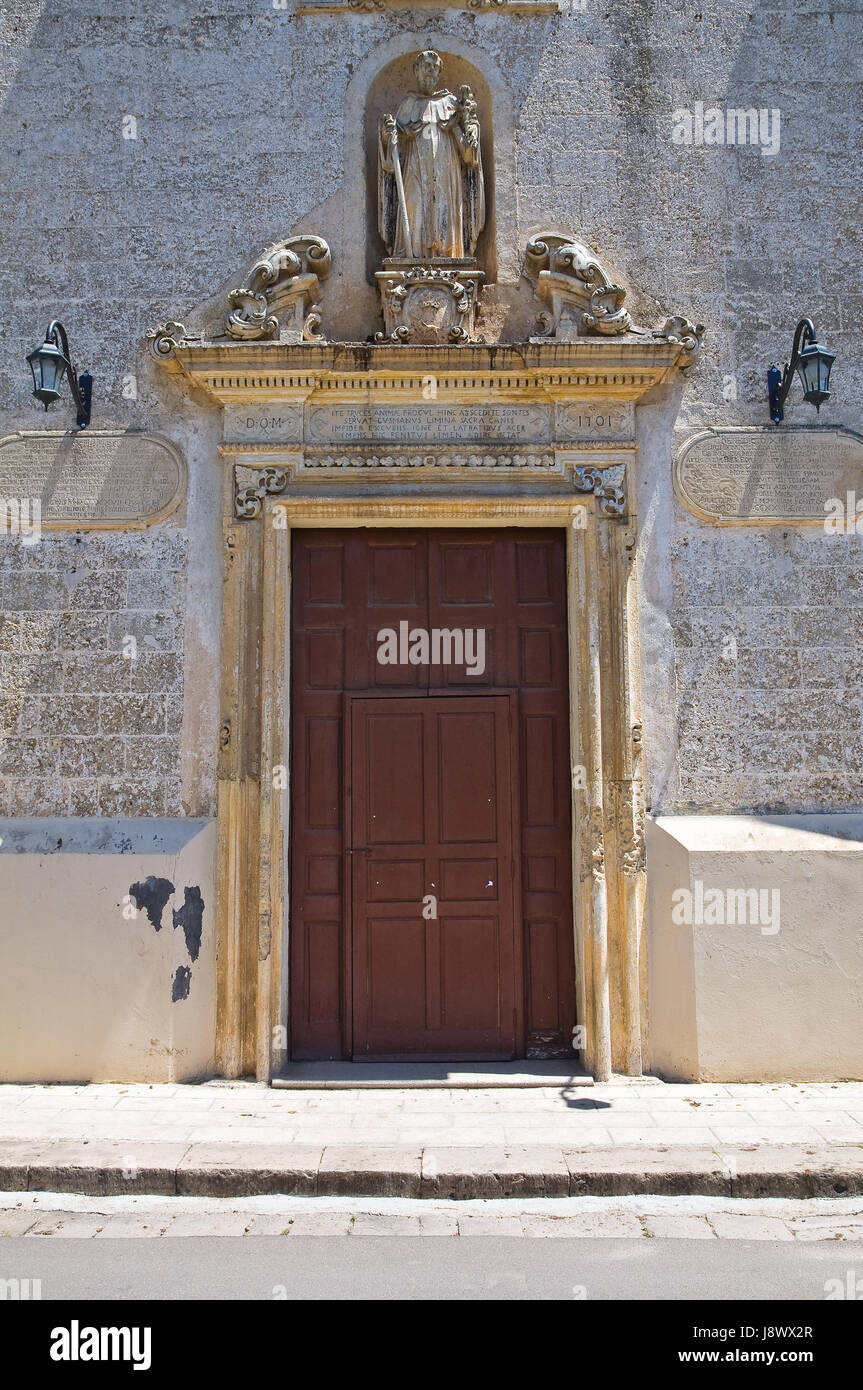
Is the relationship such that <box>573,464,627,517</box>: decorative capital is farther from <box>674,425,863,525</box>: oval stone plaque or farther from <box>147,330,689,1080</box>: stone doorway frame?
<box>674,425,863,525</box>: oval stone plaque

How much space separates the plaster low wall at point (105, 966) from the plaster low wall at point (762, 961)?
2.57 meters

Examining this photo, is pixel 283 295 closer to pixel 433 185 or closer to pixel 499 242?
pixel 433 185

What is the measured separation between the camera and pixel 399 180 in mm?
6359

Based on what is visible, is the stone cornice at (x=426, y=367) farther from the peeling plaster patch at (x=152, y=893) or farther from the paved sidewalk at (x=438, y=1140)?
the paved sidewalk at (x=438, y=1140)

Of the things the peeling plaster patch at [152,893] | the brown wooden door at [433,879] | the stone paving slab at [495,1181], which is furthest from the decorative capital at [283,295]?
the stone paving slab at [495,1181]

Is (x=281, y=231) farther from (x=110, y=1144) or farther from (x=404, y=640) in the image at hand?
(x=110, y=1144)

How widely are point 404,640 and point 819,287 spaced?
10.6 ft

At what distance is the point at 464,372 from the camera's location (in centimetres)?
616

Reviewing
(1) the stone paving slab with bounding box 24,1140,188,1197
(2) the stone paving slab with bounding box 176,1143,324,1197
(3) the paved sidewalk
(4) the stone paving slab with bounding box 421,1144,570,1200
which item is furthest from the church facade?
(4) the stone paving slab with bounding box 421,1144,570,1200

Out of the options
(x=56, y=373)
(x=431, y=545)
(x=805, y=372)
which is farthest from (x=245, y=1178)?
(x=805, y=372)

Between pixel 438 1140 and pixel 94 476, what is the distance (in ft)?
13.4

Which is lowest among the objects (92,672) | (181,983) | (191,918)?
(181,983)

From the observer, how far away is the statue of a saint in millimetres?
6336

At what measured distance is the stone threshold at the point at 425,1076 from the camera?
222 inches
